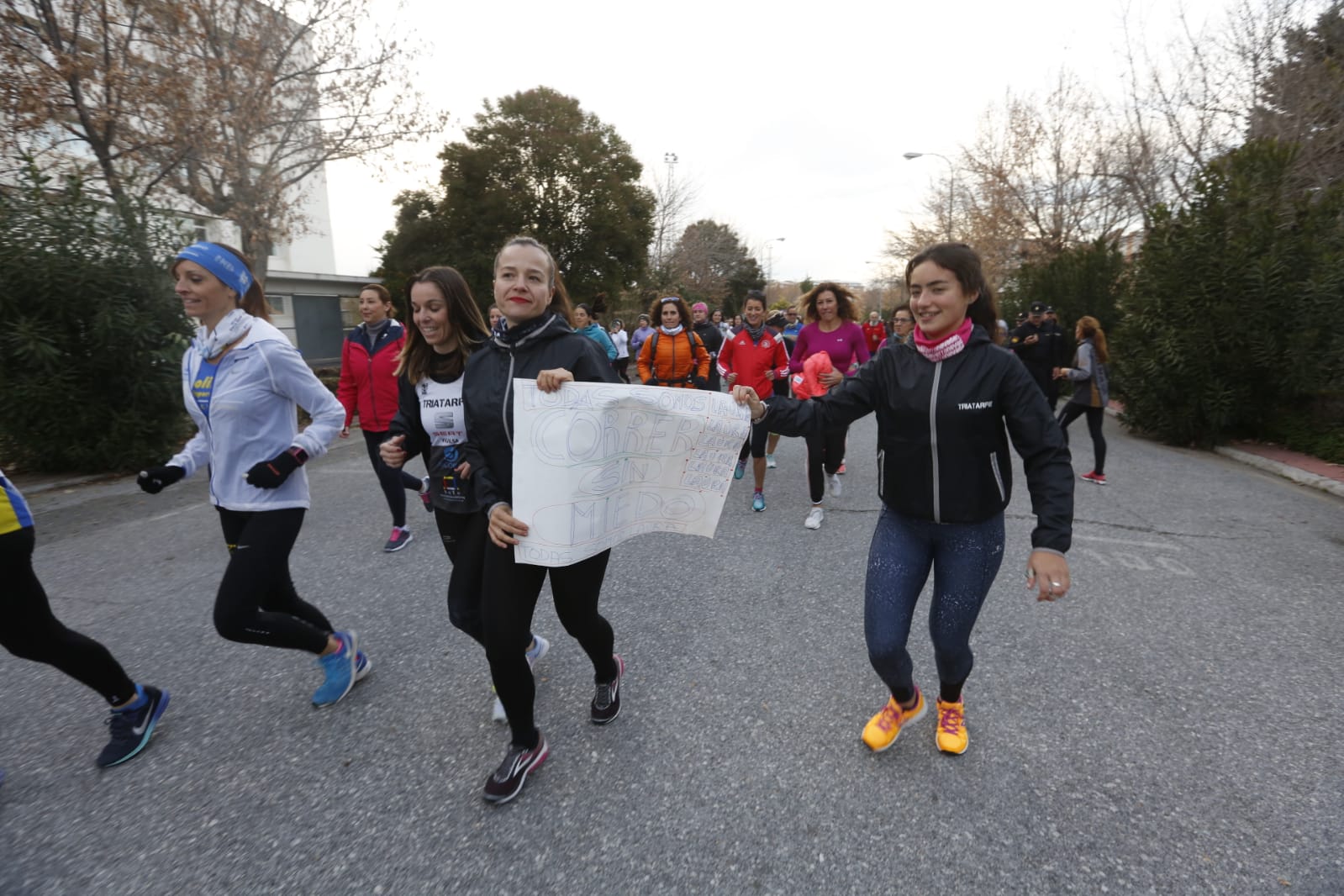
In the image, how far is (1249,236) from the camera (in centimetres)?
891

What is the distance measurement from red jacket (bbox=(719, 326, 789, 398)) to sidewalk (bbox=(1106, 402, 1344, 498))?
621 cm

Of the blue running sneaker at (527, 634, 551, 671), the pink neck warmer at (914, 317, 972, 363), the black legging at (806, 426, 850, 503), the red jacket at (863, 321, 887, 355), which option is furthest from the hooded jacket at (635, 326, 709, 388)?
the red jacket at (863, 321, 887, 355)

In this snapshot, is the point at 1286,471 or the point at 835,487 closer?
the point at 835,487

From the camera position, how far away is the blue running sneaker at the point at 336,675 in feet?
9.99

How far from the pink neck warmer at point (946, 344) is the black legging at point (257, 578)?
102 inches

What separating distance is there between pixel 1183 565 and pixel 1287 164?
8188mm

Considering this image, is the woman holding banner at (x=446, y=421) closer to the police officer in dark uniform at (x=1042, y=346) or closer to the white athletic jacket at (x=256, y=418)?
the white athletic jacket at (x=256, y=418)

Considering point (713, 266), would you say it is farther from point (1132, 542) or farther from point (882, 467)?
point (882, 467)

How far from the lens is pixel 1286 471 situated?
7.89 metres

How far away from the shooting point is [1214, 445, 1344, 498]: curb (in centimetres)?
710

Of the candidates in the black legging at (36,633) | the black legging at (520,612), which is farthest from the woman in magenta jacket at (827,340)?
the black legging at (36,633)

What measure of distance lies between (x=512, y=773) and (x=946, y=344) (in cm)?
223

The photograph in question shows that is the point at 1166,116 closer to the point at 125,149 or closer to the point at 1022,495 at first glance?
the point at 1022,495

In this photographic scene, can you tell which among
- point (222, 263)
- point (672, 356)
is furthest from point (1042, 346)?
point (222, 263)
